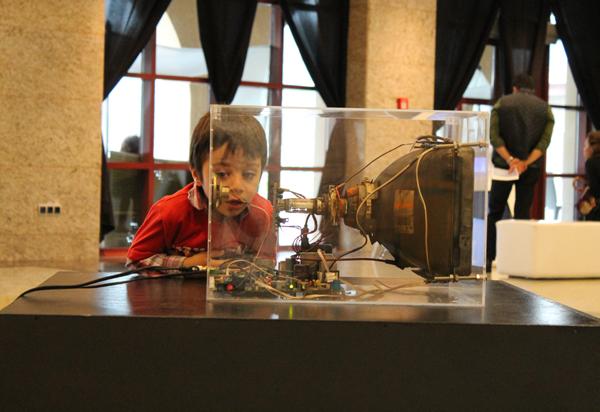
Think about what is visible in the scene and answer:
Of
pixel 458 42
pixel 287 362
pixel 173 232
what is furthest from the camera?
pixel 458 42

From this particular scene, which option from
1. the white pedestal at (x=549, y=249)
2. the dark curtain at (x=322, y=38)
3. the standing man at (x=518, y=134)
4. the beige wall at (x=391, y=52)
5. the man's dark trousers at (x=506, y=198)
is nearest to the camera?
the white pedestal at (x=549, y=249)

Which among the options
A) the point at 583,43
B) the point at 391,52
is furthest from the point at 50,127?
the point at 583,43

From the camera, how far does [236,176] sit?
129 cm

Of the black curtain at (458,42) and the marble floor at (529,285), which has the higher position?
the black curtain at (458,42)

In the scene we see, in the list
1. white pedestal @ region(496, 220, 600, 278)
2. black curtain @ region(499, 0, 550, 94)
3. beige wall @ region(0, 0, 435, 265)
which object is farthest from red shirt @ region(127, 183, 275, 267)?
black curtain @ region(499, 0, 550, 94)

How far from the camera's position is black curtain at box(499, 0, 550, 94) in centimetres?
779

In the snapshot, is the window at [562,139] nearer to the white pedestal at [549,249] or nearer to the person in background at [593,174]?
the person in background at [593,174]

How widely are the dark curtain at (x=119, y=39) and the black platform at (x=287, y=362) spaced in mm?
5097

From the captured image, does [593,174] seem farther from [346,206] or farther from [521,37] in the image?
[346,206]

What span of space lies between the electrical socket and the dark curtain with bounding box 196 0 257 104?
1.77m

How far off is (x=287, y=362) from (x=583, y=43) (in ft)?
26.8

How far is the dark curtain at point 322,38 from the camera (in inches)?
274

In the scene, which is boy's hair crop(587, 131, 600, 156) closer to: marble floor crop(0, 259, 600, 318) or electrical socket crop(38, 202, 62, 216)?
marble floor crop(0, 259, 600, 318)

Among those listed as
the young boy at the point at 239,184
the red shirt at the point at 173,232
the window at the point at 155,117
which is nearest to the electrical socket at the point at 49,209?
the window at the point at 155,117
